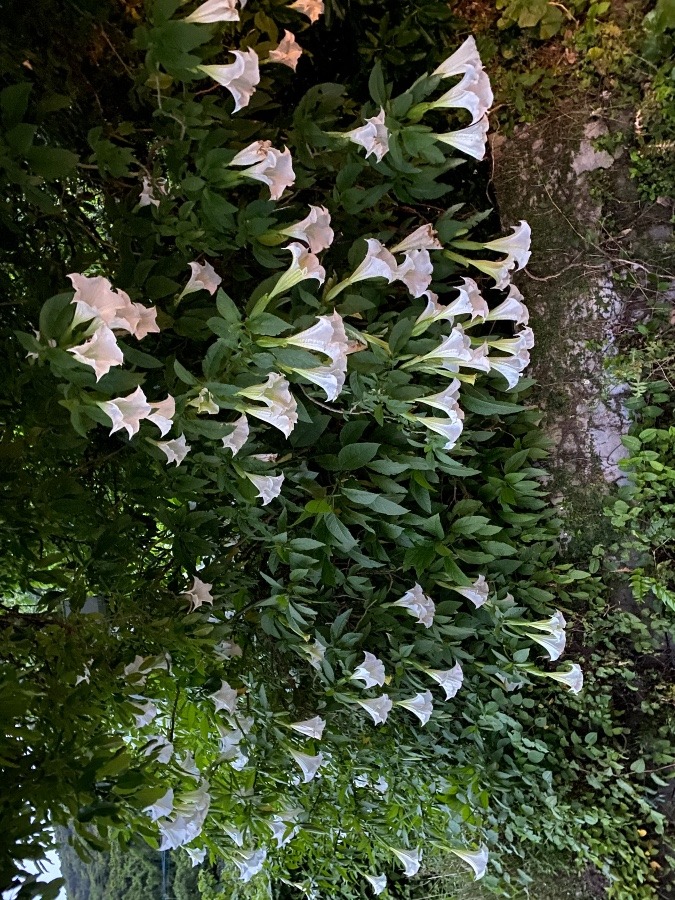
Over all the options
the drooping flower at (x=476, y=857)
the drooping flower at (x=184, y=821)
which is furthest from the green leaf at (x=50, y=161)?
the drooping flower at (x=476, y=857)

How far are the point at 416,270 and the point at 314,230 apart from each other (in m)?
0.23

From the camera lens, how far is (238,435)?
127 cm

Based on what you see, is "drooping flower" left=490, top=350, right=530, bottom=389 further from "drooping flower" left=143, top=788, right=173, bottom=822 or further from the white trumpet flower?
"drooping flower" left=143, top=788, right=173, bottom=822

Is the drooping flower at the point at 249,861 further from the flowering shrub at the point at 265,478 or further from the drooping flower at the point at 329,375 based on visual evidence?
the drooping flower at the point at 329,375

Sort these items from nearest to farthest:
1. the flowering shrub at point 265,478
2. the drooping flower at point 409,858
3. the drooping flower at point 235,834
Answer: the flowering shrub at point 265,478 → the drooping flower at point 235,834 → the drooping flower at point 409,858

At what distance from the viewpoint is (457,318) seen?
1.46m

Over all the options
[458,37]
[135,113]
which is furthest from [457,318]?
[458,37]

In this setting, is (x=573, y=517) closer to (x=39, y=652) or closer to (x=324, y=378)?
(x=324, y=378)

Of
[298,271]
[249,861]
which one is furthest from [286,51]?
[249,861]

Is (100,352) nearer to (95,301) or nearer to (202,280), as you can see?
(95,301)

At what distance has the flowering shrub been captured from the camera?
43.4 inches

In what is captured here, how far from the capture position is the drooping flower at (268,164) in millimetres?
1114

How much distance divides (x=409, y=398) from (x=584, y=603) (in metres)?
1.04

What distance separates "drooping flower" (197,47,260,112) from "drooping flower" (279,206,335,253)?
0.21m
